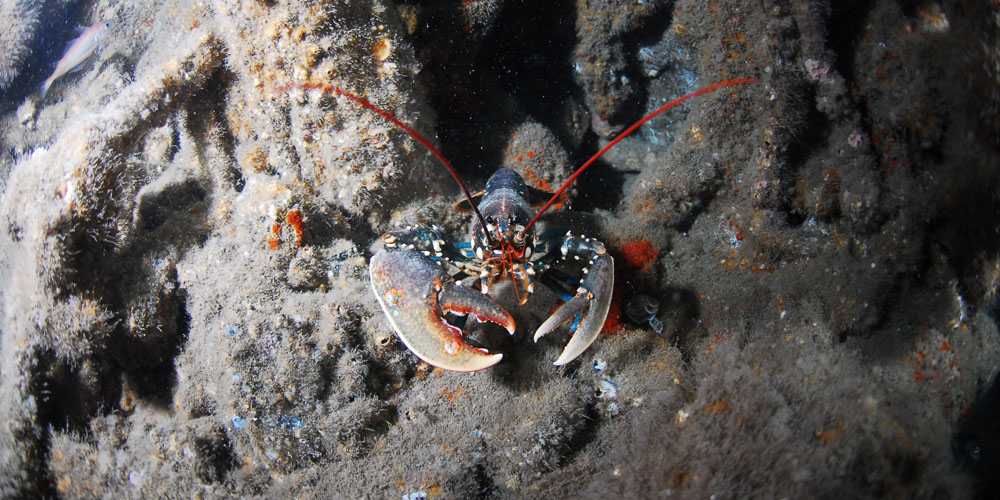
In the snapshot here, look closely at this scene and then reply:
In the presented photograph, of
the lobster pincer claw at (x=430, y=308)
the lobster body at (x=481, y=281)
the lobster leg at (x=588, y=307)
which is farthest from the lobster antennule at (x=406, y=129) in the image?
the lobster leg at (x=588, y=307)

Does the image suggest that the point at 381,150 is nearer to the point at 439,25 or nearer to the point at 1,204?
the point at 439,25

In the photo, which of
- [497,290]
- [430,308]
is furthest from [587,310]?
[430,308]

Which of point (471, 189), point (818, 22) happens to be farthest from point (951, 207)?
point (471, 189)

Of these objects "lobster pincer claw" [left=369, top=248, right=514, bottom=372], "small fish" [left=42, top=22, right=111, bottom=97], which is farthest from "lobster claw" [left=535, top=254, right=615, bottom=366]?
"small fish" [left=42, top=22, right=111, bottom=97]

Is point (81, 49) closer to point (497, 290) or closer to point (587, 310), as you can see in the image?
point (497, 290)

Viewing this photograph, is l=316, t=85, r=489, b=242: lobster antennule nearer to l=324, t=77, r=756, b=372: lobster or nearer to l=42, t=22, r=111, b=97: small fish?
l=324, t=77, r=756, b=372: lobster

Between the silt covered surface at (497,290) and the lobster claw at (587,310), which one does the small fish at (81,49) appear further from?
the lobster claw at (587,310)

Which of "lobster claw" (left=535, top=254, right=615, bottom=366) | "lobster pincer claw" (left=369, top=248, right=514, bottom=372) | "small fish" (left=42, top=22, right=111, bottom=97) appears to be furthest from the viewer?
"small fish" (left=42, top=22, right=111, bottom=97)
